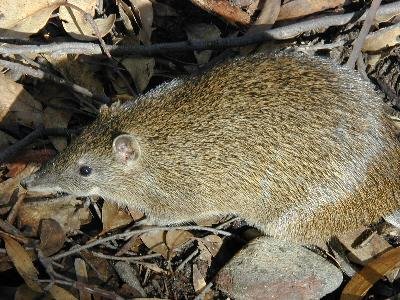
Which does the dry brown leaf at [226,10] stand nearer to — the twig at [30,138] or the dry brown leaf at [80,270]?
the twig at [30,138]

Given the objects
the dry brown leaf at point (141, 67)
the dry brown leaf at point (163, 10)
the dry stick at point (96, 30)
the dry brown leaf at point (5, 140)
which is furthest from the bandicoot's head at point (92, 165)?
the dry brown leaf at point (163, 10)

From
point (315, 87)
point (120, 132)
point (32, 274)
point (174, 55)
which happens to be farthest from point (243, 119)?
point (32, 274)

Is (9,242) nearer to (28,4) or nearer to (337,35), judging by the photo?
(28,4)

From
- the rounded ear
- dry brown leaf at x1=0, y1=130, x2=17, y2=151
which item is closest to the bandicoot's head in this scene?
the rounded ear

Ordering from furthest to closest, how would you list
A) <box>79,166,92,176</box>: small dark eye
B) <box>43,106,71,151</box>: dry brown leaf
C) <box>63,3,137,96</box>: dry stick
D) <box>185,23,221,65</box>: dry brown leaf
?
1. <box>185,23,221,65</box>: dry brown leaf
2. <box>43,106,71,151</box>: dry brown leaf
3. <box>63,3,137,96</box>: dry stick
4. <box>79,166,92,176</box>: small dark eye

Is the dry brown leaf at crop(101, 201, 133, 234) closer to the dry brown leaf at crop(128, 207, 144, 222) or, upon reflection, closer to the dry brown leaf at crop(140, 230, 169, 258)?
the dry brown leaf at crop(128, 207, 144, 222)
